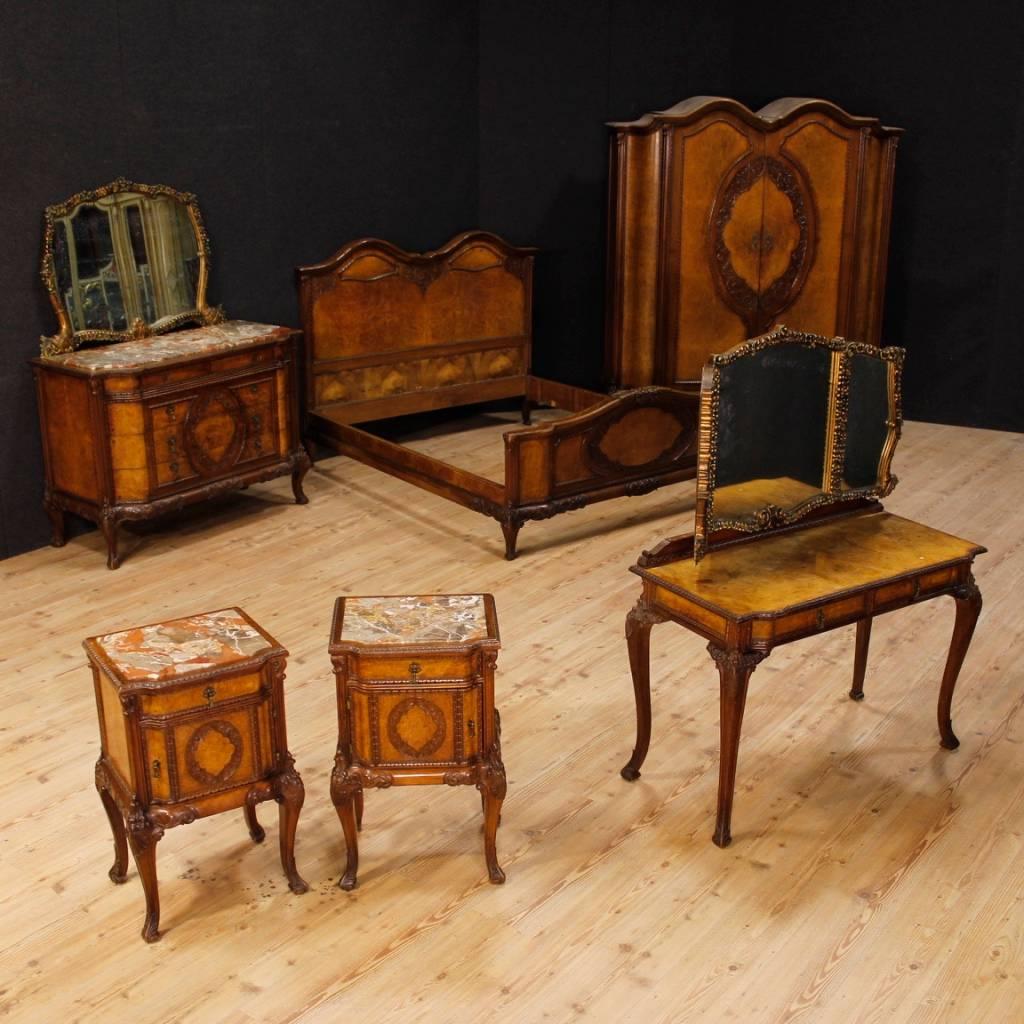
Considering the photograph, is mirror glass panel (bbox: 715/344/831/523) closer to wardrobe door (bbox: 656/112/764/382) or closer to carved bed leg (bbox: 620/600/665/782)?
carved bed leg (bbox: 620/600/665/782)

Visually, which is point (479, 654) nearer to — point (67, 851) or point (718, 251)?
point (67, 851)

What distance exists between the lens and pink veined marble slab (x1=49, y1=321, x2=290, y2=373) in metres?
5.71

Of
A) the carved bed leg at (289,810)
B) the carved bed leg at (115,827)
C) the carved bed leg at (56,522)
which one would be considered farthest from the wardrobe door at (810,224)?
the carved bed leg at (115,827)

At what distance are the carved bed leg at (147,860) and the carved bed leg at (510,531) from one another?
280 centimetres

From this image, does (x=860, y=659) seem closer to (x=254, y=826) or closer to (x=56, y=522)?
(x=254, y=826)

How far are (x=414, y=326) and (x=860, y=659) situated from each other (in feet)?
12.2

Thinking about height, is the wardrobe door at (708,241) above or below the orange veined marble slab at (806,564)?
above

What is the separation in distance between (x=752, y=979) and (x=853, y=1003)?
0.77ft

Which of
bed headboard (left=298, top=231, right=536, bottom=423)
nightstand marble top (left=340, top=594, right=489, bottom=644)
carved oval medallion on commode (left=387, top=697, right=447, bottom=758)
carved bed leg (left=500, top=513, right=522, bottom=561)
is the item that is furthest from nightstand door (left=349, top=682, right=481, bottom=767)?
bed headboard (left=298, top=231, right=536, bottom=423)

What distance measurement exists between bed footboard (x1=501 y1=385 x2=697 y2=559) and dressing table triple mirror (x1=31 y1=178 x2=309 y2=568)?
49.3 inches

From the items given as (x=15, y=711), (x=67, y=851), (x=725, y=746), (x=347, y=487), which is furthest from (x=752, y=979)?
(x=347, y=487)

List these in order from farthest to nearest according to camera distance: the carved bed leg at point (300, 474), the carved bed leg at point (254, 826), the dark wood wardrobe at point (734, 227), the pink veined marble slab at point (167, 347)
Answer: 1. the dark wood wardrobe at point (734, 227)
2. the carved bed leg at point (300, 474)
3. the pink veined marble slab at point (167, 347)
4. the carved bed leg at point (254, 826)

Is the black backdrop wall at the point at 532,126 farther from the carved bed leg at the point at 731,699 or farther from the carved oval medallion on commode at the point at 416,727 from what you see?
the carved bed leg at the point at 731,699

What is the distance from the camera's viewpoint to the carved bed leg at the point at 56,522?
6066 millimetres
